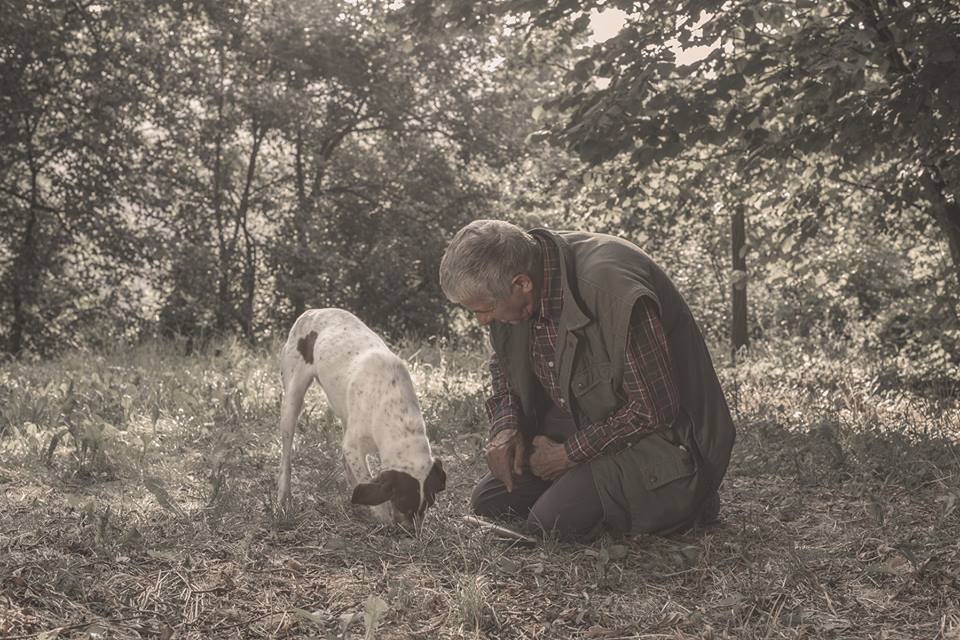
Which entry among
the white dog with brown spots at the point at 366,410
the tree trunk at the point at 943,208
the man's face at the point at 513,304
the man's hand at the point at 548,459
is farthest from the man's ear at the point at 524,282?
the tree trunk at the point at 943,208

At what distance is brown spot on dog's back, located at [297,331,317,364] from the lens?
529 centimetres

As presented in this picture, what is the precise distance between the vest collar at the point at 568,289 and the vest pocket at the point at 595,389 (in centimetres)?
22

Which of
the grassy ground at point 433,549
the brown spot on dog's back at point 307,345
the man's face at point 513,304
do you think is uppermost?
the man's face at point 513,304

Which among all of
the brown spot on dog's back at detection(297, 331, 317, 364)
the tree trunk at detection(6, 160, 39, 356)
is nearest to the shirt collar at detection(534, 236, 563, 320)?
the brown spot on dog's back at detection(297, 331, 317, 364)

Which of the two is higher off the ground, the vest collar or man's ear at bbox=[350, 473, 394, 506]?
the vest collar

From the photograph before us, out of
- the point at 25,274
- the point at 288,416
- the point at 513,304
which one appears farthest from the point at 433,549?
the point at 25,274

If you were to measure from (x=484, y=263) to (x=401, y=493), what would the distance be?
1.17 metres

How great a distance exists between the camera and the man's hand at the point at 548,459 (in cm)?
407

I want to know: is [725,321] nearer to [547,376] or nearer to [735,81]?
[735,81]

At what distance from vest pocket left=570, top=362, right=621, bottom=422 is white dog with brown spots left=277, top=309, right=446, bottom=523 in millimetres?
804

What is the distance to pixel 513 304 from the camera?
379cm

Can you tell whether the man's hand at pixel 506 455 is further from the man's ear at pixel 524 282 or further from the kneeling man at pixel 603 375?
the man's ear at pixel 524 282

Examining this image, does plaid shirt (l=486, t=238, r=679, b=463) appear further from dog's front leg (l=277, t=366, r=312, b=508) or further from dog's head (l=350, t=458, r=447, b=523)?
dog's front leg (l=277, t=366, r=312, b=508)

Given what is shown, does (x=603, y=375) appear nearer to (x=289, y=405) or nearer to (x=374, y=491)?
(x=374, y=491)
